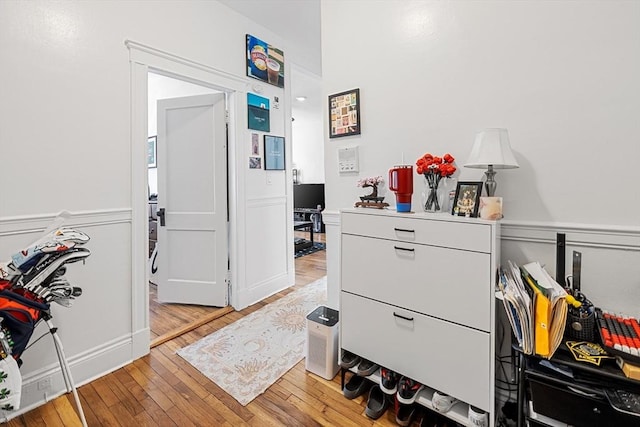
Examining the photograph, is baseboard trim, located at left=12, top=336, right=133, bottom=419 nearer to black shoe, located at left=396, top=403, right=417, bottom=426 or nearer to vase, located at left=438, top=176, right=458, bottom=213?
black shoe, located at left=396, top=403, right=417, bottom=426

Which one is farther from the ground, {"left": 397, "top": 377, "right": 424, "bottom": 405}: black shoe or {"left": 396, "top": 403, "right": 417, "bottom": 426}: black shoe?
{"left": 397, "top": 377, "right": 424, "bottom": 405}: black shoe

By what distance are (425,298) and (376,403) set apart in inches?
27.5

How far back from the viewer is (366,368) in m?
1.66

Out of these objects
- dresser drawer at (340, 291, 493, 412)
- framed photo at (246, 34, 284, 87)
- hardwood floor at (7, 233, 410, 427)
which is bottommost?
hardwood floor at (7, 233, 410, 427)

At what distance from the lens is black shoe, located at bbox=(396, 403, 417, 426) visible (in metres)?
1.48

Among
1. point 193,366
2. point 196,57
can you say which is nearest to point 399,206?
point 193,366

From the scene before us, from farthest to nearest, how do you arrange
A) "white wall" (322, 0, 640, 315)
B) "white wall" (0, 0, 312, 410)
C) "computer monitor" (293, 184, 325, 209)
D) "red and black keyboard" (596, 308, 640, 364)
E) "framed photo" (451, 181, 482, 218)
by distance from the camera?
1. "computer monitor" (293, 184, 325, 209)
2. "white wall" (0, 0, 312, 410)
3. "framed photo" (451, 181, 482, 218)
4. "white wall" (322, 0, 640, 315)
5. "red and black keyboard" (596, 308, 640, 364)

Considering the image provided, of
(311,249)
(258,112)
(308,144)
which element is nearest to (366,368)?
(258,112)

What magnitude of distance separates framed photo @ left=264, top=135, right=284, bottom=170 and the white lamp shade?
7.28 feet

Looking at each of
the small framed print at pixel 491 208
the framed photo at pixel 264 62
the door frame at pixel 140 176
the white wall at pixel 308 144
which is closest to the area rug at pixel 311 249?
the white wall at pixel 308 144

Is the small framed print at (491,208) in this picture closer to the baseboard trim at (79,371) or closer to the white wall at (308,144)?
the baseboard trim at (79,371)

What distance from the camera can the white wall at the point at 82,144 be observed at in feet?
5.25

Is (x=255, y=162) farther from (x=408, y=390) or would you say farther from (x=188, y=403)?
(x=408, y=390)

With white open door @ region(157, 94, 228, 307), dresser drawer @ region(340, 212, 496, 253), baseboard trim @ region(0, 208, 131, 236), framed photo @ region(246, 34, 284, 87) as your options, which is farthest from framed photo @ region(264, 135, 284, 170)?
dresser drawer @ region(340, 212, 496, 253)
